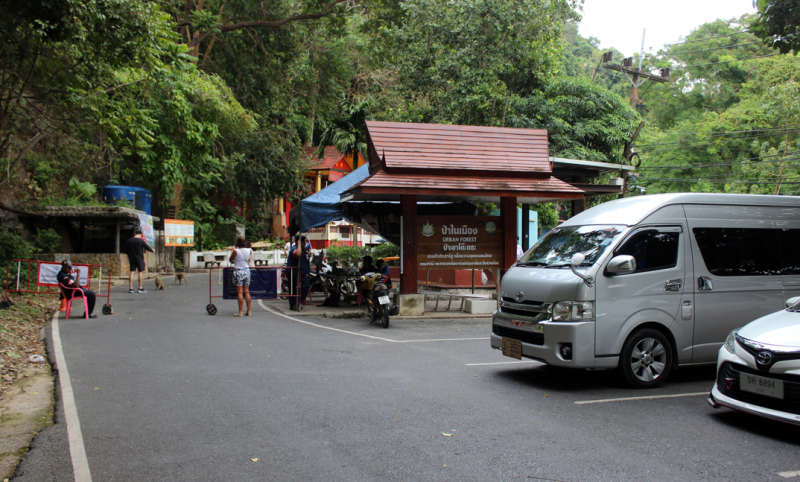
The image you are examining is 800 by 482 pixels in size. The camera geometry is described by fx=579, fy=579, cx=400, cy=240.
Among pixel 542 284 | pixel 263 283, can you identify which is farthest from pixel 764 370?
pixel 263 283

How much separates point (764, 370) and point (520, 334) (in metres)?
2.64

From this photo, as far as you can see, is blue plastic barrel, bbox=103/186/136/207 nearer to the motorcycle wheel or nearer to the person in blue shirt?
the person in blue shirt

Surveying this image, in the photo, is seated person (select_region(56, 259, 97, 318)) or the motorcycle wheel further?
seated person (select_region(56, 259, 97, 318))

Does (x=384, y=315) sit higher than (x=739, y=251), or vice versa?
(x=739, y=251)

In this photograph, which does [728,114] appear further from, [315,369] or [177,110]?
[315,369]

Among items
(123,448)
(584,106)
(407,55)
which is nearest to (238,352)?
(123,448)

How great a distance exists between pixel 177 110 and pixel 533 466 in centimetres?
1791

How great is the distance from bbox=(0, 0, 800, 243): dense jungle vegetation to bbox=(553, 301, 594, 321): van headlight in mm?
8060

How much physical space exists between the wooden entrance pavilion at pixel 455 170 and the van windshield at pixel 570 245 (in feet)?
17.5

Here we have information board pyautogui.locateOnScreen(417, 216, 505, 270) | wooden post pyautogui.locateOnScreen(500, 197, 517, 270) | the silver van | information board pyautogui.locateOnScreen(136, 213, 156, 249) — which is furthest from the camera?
information board pyautogui.locateOnScreen(136, 213, 156, 249)

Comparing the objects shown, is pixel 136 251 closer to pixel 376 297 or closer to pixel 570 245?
pixel 376 297

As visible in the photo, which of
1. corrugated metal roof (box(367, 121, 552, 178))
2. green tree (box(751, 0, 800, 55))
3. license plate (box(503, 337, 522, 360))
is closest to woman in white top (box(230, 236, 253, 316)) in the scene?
corrugated metal roof (box(367, 121, 552, 178))

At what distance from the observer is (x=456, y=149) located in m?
14.0

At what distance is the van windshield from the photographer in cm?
692
